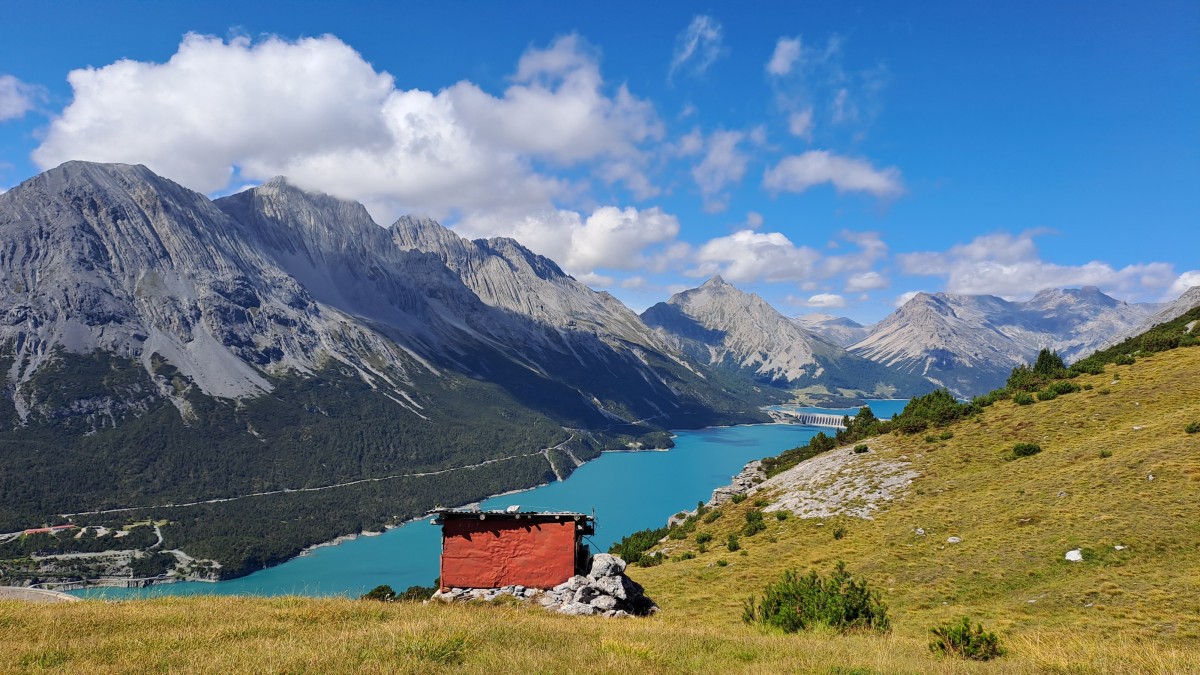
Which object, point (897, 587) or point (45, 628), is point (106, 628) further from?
point (897, 587)

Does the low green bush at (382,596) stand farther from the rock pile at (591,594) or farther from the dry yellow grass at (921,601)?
the dry yellow grass at (921,601)

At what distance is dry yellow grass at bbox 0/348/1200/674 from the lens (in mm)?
13344

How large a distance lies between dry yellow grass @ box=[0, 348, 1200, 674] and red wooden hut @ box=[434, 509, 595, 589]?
5401 mm

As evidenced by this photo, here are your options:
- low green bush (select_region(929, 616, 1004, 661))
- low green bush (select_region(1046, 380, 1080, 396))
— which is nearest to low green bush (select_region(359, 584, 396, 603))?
low green bush (select_region(929, 616, 1004, 661))

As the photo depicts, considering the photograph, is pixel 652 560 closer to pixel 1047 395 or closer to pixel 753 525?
pixel 753 525

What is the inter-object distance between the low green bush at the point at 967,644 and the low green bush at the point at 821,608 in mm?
4208

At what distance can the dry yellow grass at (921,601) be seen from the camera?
1334cm

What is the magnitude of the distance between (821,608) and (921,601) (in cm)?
1017

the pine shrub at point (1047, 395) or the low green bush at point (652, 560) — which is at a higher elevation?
the pine shrub at point (1047, 395)

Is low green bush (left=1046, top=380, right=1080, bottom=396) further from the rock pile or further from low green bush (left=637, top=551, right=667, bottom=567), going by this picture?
the rock pile

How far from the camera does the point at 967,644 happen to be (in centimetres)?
1692

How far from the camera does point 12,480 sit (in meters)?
198

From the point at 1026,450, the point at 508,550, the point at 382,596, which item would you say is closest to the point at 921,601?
the point at 508,550

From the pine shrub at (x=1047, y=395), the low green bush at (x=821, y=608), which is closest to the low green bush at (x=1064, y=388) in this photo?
the pine shrub at (x=1047, y=395)
